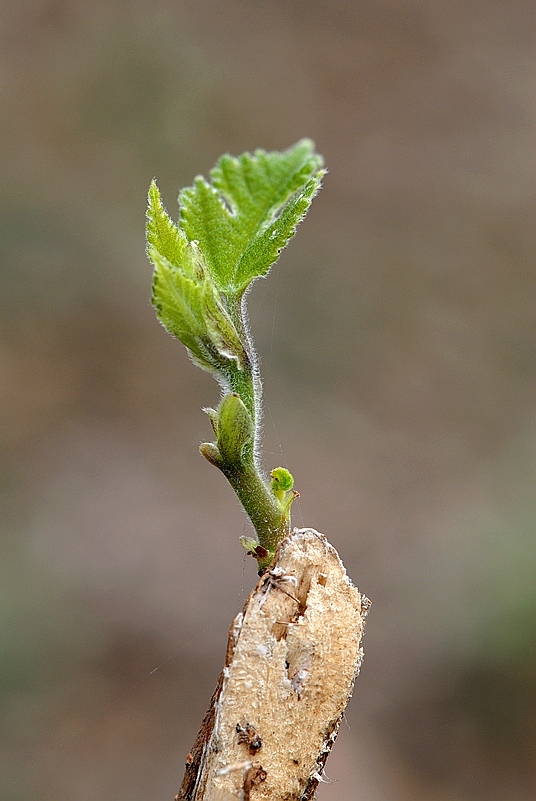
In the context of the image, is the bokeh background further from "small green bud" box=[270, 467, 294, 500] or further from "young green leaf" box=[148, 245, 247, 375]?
"young green leaf" box=[148, 245, 247, 375]

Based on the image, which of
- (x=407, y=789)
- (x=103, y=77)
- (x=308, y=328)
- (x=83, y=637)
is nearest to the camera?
(x=407, y=789)

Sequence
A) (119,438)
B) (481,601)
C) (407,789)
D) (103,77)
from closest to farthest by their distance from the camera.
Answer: (407,789)
(481,601)
(119,438)
(103,77)

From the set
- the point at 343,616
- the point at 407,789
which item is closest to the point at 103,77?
the point at 407,789

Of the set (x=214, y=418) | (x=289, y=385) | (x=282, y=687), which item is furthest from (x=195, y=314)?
(x=289, y=385)

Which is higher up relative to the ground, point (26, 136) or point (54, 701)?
point (26, 136)

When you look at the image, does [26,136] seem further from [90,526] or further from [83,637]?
[83,637]

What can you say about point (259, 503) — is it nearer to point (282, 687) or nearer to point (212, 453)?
point (212, 453)

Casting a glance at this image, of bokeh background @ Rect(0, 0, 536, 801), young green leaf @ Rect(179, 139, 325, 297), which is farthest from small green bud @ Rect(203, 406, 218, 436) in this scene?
bokeh background @ Rect(0, 0, 536, 801)
